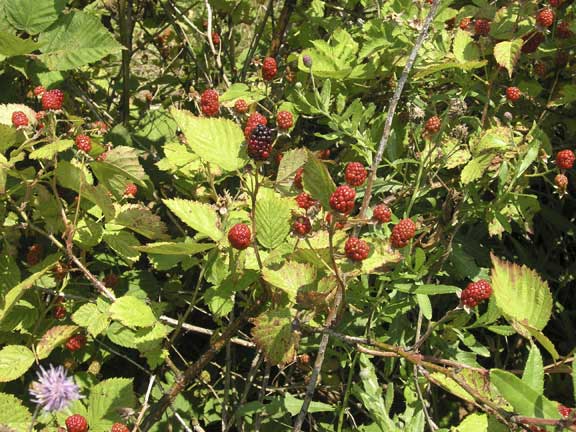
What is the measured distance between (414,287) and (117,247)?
0.76 m

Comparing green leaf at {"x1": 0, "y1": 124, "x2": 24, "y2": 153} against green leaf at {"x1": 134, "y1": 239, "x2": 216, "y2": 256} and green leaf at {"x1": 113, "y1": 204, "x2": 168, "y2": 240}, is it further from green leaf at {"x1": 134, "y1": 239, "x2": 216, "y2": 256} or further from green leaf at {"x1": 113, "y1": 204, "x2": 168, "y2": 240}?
green leaf at {"x1": 134, "y1": 239, "x2": 216, "y2": 256}

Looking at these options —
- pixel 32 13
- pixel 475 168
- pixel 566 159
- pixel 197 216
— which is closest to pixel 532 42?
pixel 566 159

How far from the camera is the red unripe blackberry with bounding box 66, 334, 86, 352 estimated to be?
1.73m

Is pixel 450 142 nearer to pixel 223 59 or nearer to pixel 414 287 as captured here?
pixel 414 287

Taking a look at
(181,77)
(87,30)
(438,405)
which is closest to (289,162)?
(87,30)

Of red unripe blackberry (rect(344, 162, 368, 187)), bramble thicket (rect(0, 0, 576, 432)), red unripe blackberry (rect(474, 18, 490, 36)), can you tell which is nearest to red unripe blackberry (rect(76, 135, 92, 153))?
bramble thicket (rect(0, 0, 576, 432))

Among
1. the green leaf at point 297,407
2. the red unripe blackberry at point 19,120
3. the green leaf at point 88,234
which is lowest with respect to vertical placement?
the green leaf at point 297,407

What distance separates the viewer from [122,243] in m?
1.66

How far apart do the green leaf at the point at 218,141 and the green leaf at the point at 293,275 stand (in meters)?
0.22

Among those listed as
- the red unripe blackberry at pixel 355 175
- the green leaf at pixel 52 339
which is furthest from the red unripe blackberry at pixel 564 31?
the green leaf at pixel 52 339

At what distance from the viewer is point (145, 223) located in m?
1.60

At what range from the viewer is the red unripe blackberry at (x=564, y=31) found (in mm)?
2037

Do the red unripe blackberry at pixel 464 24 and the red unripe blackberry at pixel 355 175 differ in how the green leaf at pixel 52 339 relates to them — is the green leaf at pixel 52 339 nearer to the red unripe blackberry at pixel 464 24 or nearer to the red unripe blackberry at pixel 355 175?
the red unripe blackberry at pixel 355 175

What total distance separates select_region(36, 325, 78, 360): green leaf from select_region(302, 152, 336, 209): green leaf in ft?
2.65
